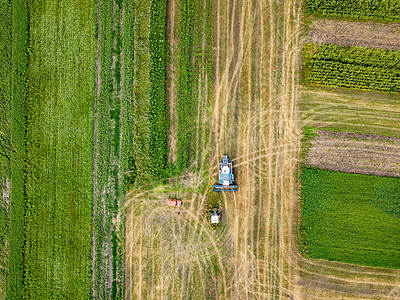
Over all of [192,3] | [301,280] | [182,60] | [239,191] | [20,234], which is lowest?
[301,280]

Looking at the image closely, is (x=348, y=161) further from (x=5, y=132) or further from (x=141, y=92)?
(x=5, y=132)

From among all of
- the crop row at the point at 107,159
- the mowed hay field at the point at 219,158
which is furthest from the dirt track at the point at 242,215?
the crop row at the point at 107,159

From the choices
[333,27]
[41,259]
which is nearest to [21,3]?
[41,259]

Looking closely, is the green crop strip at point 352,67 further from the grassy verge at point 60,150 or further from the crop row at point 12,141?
the crop row at point 12,141

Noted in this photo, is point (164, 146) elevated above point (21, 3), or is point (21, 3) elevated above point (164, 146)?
point (21, 3)

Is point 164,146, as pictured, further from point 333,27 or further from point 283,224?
point 333,27

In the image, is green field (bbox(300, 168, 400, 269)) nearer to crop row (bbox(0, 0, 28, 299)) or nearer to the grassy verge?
the grassy verge
